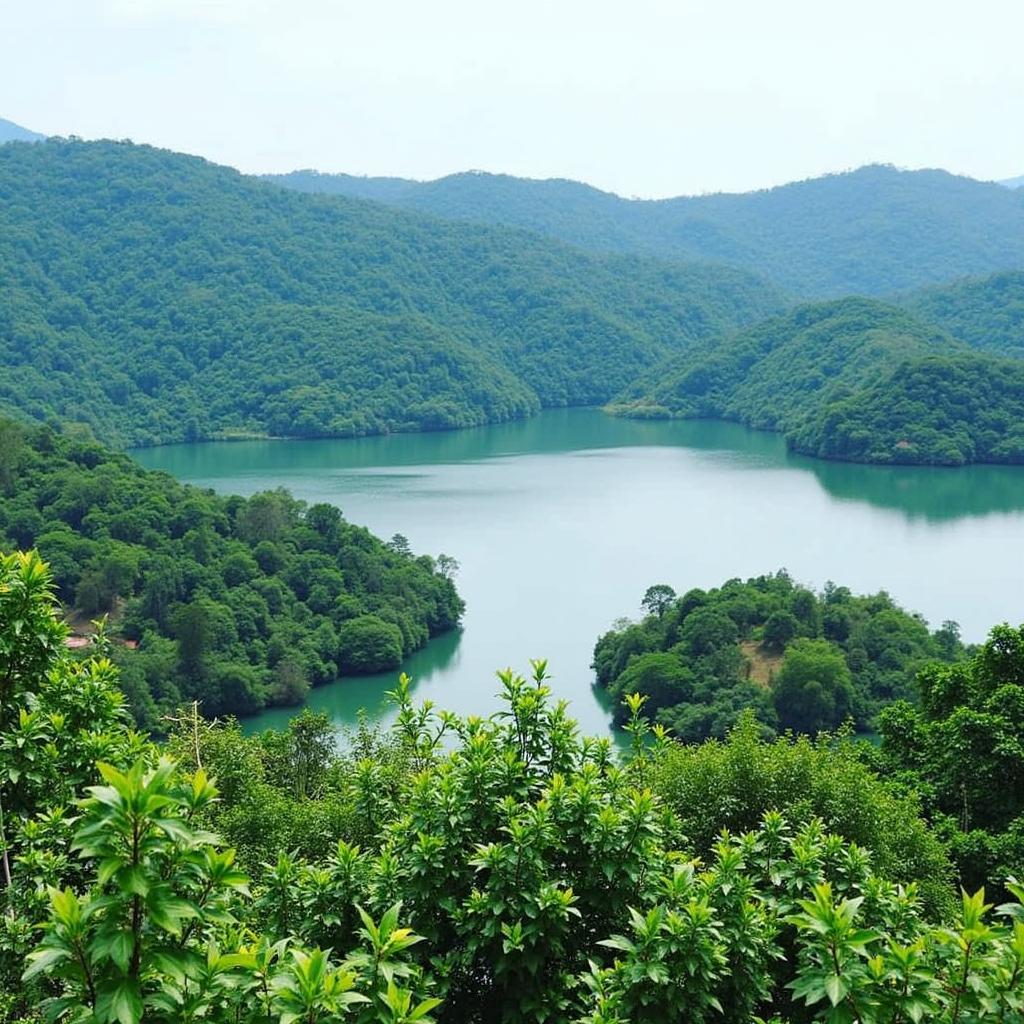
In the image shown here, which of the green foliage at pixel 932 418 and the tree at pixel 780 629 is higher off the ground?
the green foliage at pixel 932 418

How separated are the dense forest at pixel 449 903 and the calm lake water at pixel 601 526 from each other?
16411 mm

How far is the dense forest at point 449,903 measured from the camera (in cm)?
253

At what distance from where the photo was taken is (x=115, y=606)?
29672 mm

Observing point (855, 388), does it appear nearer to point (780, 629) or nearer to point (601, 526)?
point (601, 526)

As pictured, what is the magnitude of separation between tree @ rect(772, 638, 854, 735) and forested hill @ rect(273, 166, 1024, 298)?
140133 mm

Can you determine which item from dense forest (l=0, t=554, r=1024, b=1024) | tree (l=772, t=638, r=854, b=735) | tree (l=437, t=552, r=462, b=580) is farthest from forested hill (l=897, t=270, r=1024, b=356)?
dense forest (l=0, t=554, r=1024, b=1024)

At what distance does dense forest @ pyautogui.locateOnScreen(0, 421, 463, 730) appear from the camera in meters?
28.0

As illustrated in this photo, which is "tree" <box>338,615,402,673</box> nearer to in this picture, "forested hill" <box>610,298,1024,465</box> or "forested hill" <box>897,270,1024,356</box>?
"forested hill" <box>610,298,1024,465</box>

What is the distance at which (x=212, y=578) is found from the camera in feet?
104

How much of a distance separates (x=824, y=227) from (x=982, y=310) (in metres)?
98.2

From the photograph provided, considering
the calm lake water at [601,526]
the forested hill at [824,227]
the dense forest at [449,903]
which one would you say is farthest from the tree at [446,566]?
the forested hill at [824,227]

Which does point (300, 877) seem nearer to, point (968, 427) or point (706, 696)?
point (706, 696)

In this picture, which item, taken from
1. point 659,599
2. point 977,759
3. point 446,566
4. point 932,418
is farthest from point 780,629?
point 932,418

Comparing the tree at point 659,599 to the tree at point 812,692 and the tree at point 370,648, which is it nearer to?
the tree at point 812,692
